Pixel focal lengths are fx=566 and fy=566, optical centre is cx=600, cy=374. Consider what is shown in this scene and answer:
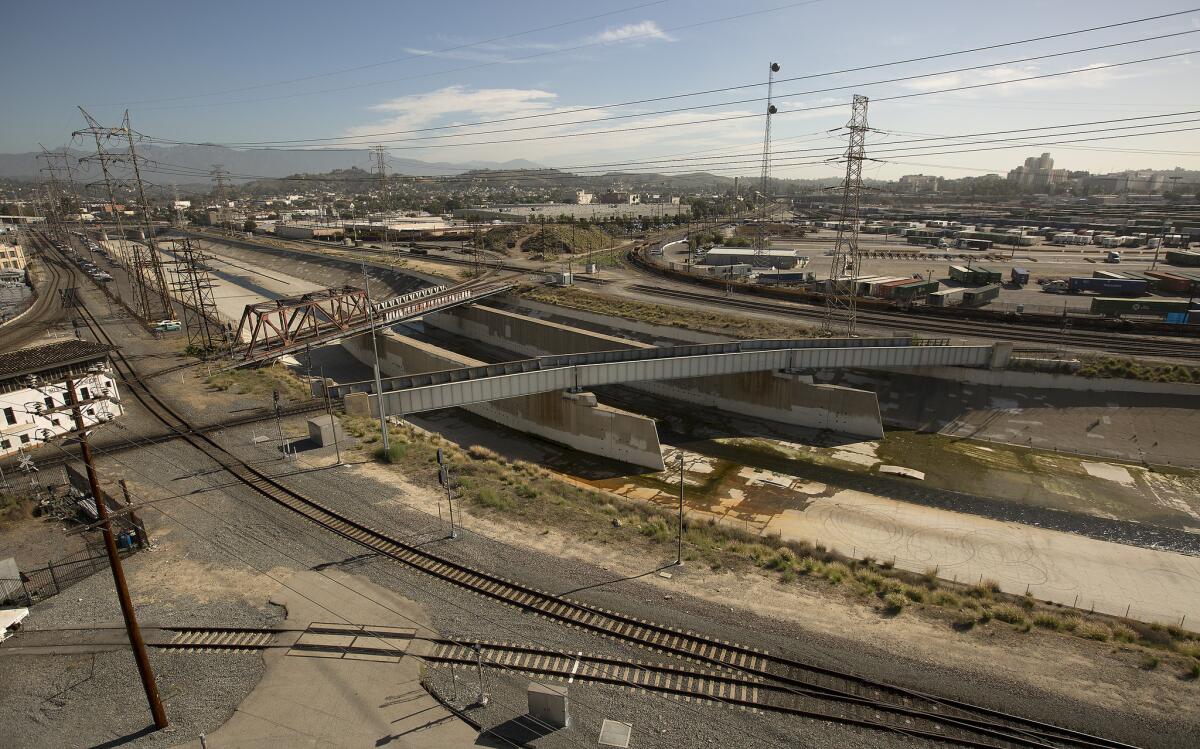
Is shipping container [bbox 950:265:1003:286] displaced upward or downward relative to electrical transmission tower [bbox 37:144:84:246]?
downward

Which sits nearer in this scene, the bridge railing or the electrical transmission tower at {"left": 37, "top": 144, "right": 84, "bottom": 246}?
the bridge railing

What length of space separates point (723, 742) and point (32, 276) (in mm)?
112594

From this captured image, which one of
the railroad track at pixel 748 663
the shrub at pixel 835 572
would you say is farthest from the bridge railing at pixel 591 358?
the shrub at pixel 835 572

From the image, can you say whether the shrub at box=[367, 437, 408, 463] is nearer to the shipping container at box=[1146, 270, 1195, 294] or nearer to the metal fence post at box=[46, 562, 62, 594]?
the metal fence post at box=[46, 562, 62, 594]

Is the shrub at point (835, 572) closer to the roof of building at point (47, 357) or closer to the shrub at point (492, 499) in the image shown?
the shrub at point (492, 499)

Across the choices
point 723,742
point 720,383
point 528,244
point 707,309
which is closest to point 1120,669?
point 723,742

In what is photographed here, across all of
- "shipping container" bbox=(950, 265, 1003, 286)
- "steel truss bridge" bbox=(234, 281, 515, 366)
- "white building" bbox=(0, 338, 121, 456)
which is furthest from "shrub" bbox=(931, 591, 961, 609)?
"shipping container" bbox=(950, 265, 1003, 286)

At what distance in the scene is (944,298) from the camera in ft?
180

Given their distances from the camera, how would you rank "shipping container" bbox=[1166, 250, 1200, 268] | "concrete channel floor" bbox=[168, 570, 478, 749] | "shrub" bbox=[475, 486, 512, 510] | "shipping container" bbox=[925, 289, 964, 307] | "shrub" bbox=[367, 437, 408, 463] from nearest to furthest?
"concrete channel floor" bbox=[168, 570, 478, 749], "shrub" bbox=[475, 486, 512, 510], "shrub" bbox=[367, 437, 408, 463], "shipping container" bbox=[925, 289, 964, 307], "shipping container" bbox=[1166, 250, 1200, 268]

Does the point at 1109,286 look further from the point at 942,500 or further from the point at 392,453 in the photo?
the point at 392,453

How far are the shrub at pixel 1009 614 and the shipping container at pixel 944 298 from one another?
43410mm

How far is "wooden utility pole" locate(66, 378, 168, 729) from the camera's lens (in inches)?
355

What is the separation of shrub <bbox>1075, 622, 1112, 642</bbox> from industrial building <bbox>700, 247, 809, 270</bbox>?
224 feet

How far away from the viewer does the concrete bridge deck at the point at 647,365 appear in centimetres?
3094
